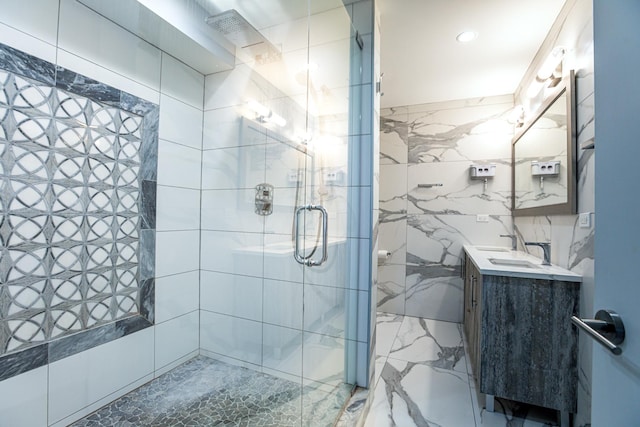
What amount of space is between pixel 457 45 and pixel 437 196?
5.38ft

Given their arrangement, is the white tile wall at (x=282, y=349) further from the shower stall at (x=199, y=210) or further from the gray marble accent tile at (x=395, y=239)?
the gray marble accent tile at (x=395, y=239)

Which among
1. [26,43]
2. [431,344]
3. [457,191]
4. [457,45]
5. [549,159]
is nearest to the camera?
[26,43]

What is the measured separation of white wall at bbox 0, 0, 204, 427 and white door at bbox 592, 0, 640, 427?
1.96 meters

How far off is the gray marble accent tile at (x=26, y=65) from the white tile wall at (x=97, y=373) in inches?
56.6

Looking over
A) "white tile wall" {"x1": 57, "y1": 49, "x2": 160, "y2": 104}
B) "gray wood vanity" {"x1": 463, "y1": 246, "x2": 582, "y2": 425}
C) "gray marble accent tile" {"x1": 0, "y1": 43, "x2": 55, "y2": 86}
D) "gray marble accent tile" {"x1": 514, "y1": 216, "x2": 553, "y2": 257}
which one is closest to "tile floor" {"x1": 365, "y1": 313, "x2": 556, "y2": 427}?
"gray wood vanity" {"x1": 463, "y1": 246, "x2": 582, "y2": 425}

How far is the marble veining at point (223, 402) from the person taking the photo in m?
1.56

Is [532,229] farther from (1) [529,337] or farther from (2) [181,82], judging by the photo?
(2) [181,82]

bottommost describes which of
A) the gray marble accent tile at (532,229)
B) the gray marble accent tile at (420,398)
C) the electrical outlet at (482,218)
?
the gray marble accent tile at (420,398)

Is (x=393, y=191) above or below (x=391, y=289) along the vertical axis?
above

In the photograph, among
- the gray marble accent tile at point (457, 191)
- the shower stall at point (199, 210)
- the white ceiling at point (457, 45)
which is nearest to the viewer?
the shower stall at point (199, 210)

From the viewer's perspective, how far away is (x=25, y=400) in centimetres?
137

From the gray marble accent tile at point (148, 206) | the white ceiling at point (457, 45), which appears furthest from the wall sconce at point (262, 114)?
the white ceiling at point (457, 45)

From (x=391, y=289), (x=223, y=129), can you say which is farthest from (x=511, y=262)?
(x=223, y=129)

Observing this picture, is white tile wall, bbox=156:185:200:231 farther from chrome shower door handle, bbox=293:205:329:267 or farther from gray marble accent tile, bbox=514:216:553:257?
gray marble accent tile, bbox=514:216:553:257
